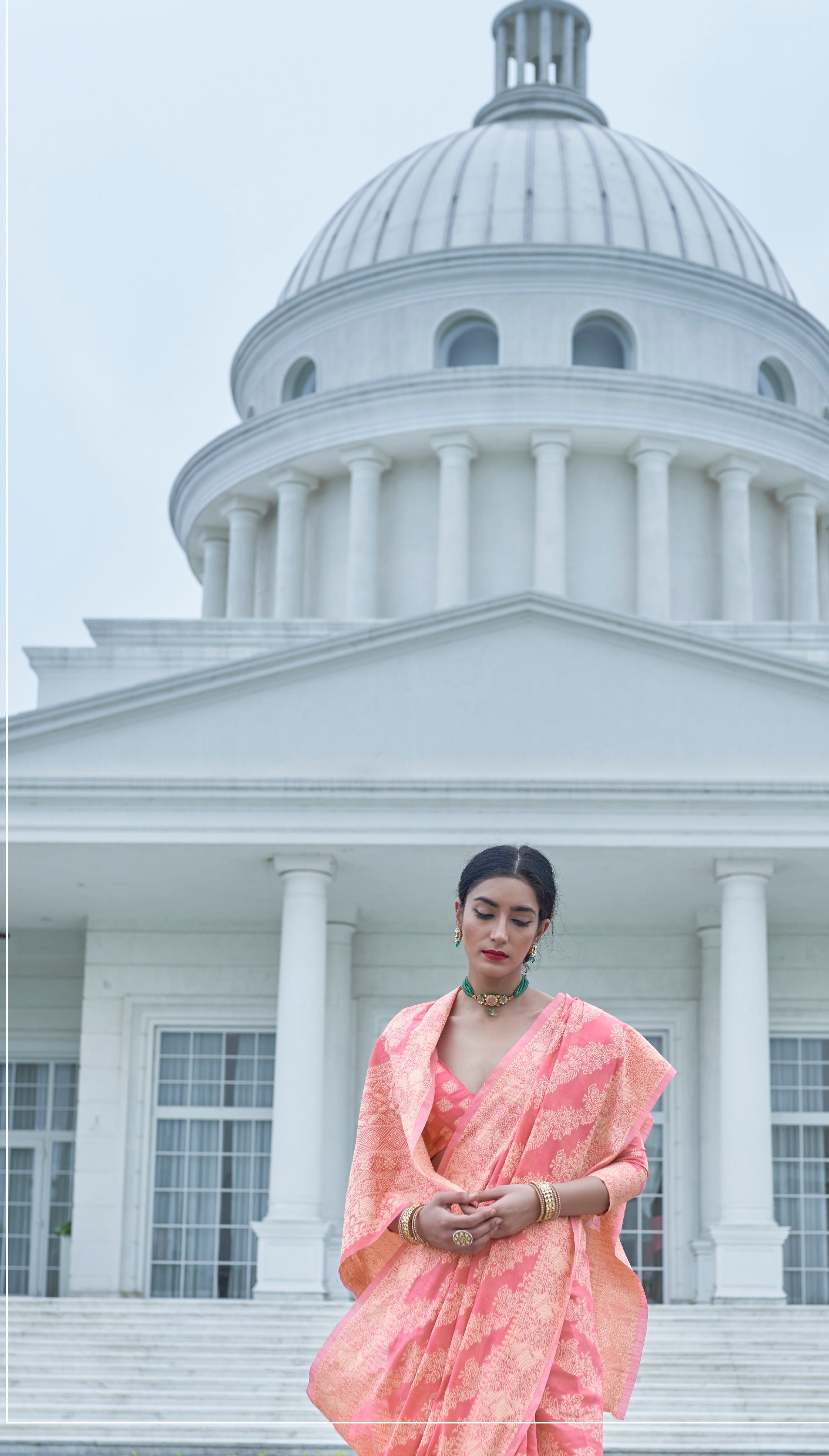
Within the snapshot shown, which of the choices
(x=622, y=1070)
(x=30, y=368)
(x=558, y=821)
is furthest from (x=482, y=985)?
(x=558, y=821)

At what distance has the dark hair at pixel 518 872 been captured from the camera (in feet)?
13.9

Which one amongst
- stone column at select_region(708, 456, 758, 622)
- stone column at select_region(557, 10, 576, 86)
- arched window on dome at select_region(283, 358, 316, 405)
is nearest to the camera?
stone column at select_region(708, 456, 758, 622)

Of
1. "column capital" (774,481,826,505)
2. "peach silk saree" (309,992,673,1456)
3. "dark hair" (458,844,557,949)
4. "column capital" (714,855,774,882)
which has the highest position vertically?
"column capital" (774,481,826,505)

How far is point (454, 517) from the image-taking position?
27.0 meters

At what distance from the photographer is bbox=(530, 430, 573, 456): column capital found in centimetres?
2728

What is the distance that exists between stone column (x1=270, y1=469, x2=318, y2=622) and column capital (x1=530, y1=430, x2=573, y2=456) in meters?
4.00

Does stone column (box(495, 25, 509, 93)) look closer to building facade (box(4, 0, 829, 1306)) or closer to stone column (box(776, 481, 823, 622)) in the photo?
building facade (box(4, 0, 829, 1306))

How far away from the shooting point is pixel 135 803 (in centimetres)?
1731

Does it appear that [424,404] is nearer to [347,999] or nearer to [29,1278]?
[347,999]

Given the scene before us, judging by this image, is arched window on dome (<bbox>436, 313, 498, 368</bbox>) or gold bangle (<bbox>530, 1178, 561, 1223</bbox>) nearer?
gold bangle (<bbox>530, 1178, 561, 1223</bbox>)

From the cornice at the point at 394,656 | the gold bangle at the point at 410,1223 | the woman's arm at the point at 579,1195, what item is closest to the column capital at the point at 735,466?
the cornice at the point at 394,656

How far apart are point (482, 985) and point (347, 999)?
16.1 metres

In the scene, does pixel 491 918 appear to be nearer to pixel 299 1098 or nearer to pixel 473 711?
pixel 299 1098

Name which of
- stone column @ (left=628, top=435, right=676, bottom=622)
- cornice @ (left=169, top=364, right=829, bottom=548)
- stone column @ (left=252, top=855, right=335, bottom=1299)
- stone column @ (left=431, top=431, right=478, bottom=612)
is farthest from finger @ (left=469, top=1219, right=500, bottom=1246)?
cornice @ (left=169, top=364, right=829, bottom=548)
